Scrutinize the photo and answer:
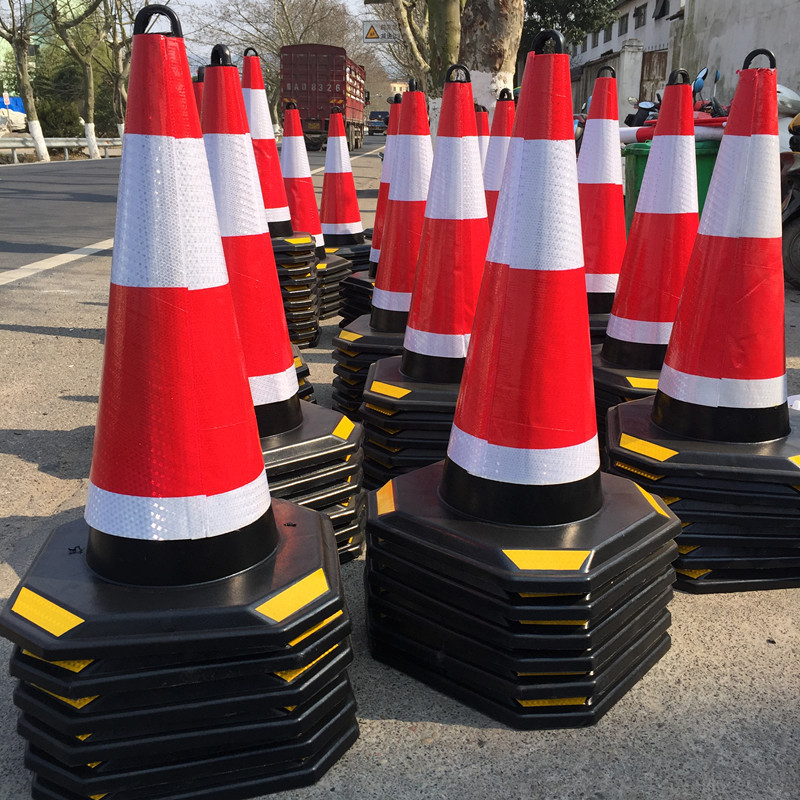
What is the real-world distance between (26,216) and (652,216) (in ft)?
43.3

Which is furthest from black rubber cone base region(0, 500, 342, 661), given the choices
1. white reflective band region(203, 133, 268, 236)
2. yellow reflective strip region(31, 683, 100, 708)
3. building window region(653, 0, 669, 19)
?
building window region(653, 0, 669, 19)

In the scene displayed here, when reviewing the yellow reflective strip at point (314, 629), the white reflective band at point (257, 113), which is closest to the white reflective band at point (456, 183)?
the yellow reflective strip at point (314, 629)

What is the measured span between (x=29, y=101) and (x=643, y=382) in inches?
1399

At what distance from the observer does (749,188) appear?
2.78 m

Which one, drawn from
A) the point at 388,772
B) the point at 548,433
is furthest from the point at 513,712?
the point at 548,433

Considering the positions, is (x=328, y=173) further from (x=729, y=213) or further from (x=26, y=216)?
(x=26, y=216)

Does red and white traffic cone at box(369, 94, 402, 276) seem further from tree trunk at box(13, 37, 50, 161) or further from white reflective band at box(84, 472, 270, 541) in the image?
tree trunk at box(13, 37, 50, 161)

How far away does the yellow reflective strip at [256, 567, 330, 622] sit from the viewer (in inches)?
74.7

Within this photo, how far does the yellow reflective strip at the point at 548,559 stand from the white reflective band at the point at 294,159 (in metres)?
5.42

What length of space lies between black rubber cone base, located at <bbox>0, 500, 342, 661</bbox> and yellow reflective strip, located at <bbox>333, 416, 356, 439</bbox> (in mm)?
929

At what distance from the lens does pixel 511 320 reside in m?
2.27

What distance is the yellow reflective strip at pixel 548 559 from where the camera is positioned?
6.84 ft

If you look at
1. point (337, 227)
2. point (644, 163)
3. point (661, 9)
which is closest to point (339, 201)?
point (337, 227)

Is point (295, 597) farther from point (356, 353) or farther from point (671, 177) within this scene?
point (671, 177)
